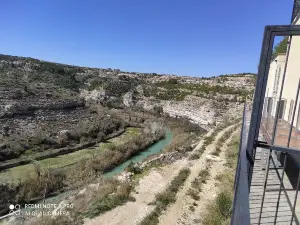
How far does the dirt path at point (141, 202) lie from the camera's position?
869cm

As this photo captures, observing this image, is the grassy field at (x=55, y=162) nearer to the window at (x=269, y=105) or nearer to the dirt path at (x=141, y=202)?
the dirt path at (x=141, y=202)

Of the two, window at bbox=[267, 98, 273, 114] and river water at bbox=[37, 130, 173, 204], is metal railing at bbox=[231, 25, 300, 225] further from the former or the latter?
river water at bbox=[37, 130, 173, 204]

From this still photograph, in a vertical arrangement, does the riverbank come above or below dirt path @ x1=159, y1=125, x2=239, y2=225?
below

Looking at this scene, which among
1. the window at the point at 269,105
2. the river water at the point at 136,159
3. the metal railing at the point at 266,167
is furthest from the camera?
the river water at the point at 136,159

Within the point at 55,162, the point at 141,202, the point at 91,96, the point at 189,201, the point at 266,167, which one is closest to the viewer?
the point at 266,167

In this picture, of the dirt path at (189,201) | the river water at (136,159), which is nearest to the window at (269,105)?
the dirt path at (189,201)

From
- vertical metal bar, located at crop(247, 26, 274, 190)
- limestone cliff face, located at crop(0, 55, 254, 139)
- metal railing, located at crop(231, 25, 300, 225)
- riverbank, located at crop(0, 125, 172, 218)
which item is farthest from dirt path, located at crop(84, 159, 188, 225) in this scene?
limestone cliff face, located at crop(0, 55, 254, 139)

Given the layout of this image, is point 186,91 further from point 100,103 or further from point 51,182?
point 51,182

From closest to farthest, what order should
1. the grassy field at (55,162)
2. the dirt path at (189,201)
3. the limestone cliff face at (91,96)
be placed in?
the dirt path at (189,201) < the grassy field at (55,162) < the limestone cliff face at (91,96)

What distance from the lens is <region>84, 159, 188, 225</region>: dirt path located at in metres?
8.69

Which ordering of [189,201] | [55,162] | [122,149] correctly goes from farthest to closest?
[122,149] < [55,162] < [189,201]

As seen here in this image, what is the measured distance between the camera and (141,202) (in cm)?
990

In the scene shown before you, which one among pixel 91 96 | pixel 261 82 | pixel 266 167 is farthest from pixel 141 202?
pixel 91 96

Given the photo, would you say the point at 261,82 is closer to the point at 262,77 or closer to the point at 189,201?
the point at 262,77
